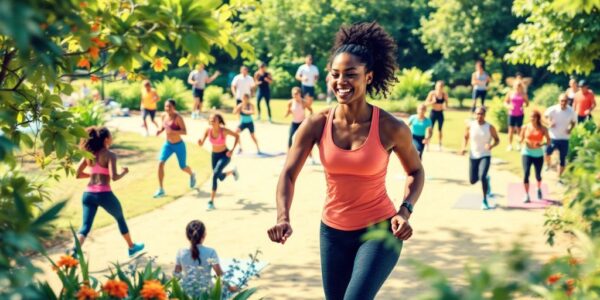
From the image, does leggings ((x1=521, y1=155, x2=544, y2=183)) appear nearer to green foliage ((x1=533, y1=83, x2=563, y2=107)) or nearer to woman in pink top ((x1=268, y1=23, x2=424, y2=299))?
woman in pink top ((x1=268, y1=23, x2=424, y2=299))

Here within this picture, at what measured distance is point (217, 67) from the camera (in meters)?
38.9

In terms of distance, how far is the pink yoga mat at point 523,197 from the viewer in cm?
1205

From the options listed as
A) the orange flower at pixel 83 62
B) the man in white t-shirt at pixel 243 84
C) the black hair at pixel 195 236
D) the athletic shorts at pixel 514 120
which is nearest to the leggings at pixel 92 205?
the black hair at pixel 195 236

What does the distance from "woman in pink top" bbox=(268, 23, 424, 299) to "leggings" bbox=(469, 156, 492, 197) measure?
6716 mm

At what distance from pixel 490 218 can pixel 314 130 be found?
264 inches

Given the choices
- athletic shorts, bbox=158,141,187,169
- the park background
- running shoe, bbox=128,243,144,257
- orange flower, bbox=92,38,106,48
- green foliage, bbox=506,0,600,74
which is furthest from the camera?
athletic shorts, bbox=158,141,187,169

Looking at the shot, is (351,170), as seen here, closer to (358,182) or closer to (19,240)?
(358,182)

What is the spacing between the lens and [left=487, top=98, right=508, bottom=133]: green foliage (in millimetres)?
21097

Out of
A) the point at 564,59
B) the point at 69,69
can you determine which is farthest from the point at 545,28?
the point at 69,69

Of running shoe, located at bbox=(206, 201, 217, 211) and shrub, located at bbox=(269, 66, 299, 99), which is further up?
shrub, located at bbox=(269, 66, 299, 99)

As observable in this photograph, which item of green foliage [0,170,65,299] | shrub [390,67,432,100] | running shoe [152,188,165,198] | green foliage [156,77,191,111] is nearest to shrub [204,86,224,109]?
green foliage [156,77,191,111]

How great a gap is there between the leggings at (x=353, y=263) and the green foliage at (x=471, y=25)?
2892 centimetres

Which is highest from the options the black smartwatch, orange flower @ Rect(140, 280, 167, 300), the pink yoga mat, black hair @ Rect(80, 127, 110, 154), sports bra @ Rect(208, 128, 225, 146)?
the black smartwatch

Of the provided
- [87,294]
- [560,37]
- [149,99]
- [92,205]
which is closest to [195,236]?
[92,205]
